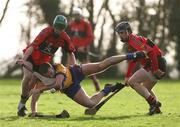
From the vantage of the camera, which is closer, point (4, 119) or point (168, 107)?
point (4, 119)

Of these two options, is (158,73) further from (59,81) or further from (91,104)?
(59,81)

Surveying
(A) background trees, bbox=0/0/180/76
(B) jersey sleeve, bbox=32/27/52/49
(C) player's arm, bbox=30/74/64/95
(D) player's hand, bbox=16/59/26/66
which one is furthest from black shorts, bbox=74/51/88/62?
(A) background trees, bbox=0/0/180/76

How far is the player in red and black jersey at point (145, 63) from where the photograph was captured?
12711 mm

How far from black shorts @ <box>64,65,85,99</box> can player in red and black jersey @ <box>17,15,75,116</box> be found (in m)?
0.54

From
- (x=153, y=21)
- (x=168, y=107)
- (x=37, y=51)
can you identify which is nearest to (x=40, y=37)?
(x=37, y=51)

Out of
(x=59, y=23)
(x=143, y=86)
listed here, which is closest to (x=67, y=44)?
(x=59, y=23)

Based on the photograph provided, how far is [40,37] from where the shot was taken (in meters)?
12.5

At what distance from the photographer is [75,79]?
12.6m

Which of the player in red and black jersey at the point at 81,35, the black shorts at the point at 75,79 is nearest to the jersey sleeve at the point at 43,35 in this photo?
the black shorts at the point at 75,79

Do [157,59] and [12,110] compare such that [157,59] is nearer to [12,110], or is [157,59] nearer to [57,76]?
[57,76]

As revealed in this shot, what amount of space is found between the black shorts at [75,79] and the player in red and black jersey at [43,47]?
54cm

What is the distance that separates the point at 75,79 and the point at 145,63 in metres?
1.41

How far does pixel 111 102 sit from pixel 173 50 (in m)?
30.5

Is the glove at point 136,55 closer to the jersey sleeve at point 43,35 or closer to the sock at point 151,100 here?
the sock at point 151,100
